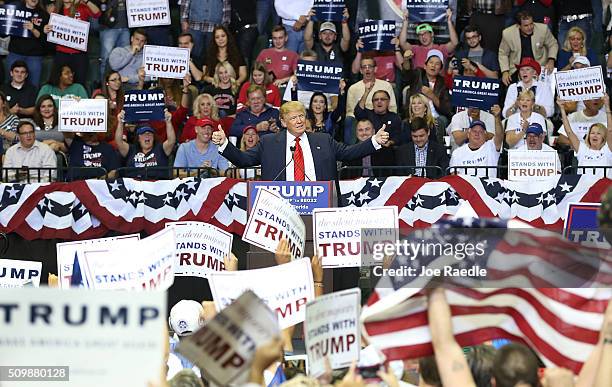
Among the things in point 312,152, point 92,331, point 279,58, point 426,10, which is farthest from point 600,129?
point 92,331

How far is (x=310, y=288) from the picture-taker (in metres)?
8.50

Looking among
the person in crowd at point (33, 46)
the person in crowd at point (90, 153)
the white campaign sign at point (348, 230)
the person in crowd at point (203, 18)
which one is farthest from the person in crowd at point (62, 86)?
the white campaign sign at point (348, 230)

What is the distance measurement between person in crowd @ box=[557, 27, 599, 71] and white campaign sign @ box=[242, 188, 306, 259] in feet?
25.9

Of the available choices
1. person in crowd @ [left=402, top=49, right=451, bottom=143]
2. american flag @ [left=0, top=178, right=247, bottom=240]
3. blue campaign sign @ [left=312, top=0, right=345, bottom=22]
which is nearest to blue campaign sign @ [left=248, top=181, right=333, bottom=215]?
american flag @ [left=0, top=178, right=247, bottom=240]

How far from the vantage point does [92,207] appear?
15133mm

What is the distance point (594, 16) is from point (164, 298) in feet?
47.9

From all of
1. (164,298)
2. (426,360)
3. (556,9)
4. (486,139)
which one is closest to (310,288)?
(426,360)

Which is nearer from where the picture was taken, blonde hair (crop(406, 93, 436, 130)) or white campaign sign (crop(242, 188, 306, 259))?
white campaign sign (crop(242, 188, 306, 259))

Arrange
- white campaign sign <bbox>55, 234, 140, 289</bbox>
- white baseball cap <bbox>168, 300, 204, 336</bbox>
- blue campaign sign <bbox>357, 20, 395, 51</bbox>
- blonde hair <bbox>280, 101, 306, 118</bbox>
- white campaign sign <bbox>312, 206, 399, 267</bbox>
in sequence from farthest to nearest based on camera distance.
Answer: blue campaign sign <bbox>357, 20, 395, 51</bbox> < blonde hair <bbox>280, 101, 306, 118</bbox> < white campaign sign <bbox>312, 206, 399, 267</bbox> < white baseball cap <bbox>168, 300, 204, 336</bbox> < white campaign sign <bbox>55, 234, 140, 289</bbox>

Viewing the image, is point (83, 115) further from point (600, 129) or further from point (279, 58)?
point (600, 129)

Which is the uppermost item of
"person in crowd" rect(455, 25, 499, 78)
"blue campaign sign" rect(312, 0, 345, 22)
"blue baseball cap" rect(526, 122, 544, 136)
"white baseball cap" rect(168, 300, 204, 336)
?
"blue campaign sign" rect(312, 0, 345, 22)

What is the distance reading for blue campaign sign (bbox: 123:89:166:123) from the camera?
16734 mm

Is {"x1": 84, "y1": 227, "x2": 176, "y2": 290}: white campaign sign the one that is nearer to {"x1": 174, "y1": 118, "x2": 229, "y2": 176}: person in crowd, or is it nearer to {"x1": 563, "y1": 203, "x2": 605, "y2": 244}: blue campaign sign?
{"x1": 563, "y1": 203, "x2": 605, "y2": 244}: blue campaign sign

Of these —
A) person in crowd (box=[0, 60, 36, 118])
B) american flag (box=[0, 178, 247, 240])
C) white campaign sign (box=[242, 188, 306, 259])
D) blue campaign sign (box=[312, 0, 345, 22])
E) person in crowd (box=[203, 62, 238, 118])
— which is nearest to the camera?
white campaign sign (box=[242, 188, 306, 259])
